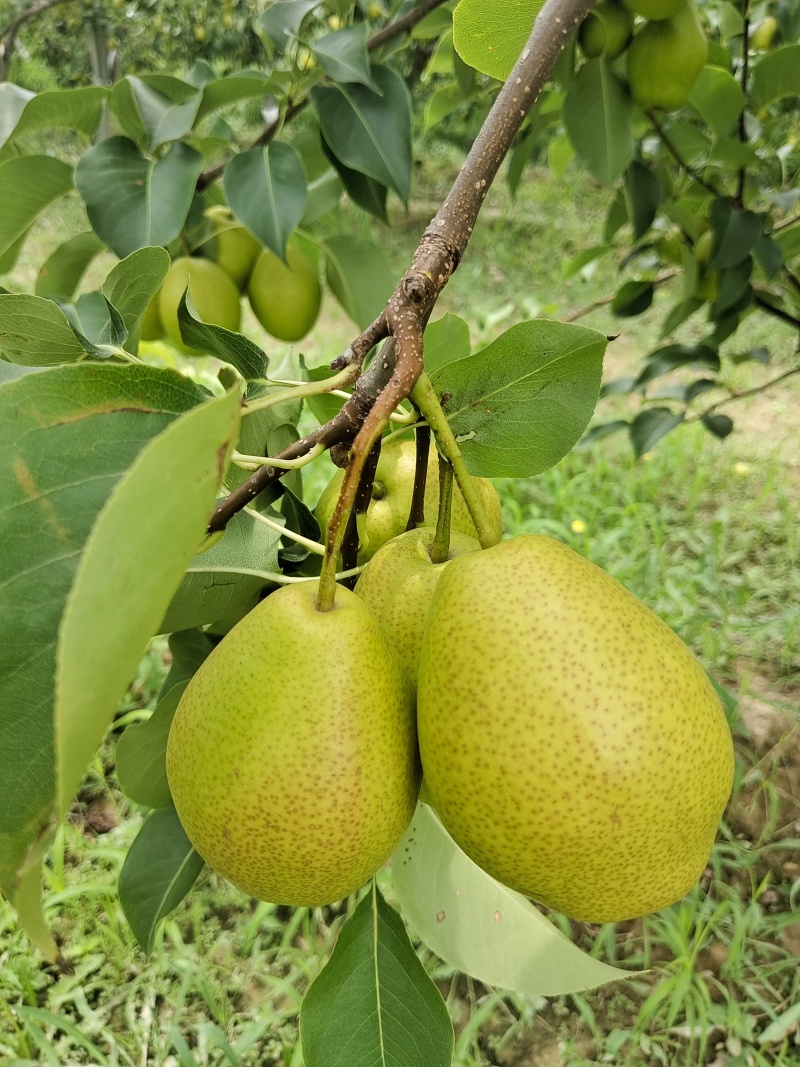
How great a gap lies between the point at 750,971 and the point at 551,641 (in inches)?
61.7

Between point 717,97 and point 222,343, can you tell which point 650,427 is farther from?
point 222,343

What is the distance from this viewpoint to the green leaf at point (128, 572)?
0.34m

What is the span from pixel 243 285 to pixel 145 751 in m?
0.92

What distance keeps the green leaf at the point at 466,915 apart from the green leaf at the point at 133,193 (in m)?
0.84

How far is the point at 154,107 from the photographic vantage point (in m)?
1.23

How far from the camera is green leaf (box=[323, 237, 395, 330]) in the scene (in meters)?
1.57

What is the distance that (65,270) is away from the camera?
1455 mm

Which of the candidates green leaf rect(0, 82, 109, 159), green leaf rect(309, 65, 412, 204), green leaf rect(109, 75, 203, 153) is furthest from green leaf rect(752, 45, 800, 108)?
green leaf rect(0, 82, 109, 159)

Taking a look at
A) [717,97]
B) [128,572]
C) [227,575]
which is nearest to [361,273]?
[717,97]

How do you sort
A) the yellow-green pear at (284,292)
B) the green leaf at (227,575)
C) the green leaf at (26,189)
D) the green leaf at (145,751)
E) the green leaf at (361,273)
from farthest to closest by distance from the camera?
1. the green leaf at (361,273)
2. the yellow-green pear at (284,292)
3. the green leaf at (26,189)
4. the green leaf at (145,751)
5. the green leaf at (227,575)

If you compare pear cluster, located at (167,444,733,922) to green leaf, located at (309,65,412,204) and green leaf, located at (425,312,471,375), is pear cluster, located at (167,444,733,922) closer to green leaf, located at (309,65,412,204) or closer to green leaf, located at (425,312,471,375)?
green leaf, located at (425,312,471,375)

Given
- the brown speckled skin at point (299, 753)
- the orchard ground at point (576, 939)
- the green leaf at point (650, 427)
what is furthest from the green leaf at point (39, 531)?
the green leaf at point (650, 427)

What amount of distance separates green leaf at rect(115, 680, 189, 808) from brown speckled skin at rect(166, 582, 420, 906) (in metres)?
0.32

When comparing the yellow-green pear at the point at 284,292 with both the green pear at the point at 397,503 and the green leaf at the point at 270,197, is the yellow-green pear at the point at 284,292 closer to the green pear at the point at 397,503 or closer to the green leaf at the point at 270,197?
the green leaf at the point at 270,197
